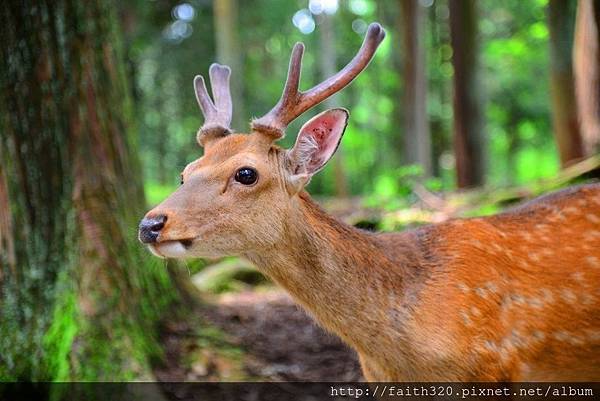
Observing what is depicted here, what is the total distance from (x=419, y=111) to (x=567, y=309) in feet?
37.0

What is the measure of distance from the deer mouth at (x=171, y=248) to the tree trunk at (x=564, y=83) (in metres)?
6.58

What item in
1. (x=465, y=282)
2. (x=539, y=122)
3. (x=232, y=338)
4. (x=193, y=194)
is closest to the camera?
(x=193, y=194)

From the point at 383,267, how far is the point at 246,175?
3.14 ft

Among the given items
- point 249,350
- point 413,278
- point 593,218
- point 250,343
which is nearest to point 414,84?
point 250,343

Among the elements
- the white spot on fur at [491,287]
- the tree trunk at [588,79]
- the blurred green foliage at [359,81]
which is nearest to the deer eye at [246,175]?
the white spot on fur at [491,287]

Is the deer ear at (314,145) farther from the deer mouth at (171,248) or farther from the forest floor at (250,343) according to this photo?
the forest floor at (250,343)

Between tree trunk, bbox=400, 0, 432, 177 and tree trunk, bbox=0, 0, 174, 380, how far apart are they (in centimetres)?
1021

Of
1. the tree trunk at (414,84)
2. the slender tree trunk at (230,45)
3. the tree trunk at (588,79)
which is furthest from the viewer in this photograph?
the tree trunk at (414,84)

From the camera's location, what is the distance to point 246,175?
3457 mm

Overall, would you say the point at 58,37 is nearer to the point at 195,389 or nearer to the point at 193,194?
the point at 193,194

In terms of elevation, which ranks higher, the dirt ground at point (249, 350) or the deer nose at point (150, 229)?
the deer nose at point (150, 229)

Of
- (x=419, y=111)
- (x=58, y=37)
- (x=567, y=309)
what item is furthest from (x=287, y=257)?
(x=419, y=111)

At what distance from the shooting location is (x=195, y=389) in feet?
15.3

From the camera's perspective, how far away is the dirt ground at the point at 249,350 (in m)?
4.83
